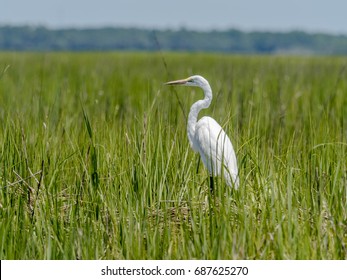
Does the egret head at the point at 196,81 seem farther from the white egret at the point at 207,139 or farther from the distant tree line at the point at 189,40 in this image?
the distant tree line at the point at 189,40

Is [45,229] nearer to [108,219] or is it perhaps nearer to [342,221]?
[108,219]

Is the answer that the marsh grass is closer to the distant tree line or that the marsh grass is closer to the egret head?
the egret head

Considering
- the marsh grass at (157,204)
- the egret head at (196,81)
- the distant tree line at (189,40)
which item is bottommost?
the distant tree line at (189,40)

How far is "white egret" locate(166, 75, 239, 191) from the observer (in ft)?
11.0

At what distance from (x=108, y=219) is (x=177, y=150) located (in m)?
0.70

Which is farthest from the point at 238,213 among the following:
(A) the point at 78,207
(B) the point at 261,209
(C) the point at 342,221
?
(A) the point at 78,207

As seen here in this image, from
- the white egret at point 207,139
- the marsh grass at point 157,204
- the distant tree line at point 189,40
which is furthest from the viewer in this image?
the distant tree line at point 189,40

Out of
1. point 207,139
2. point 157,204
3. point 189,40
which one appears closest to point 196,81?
point 207,139

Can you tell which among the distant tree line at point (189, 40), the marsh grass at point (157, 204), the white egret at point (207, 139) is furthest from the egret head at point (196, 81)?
the distant tree line at point (189, 40)

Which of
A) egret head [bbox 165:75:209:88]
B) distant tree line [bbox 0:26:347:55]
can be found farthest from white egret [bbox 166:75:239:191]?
distant tree line [bbox 0:26:347:55]

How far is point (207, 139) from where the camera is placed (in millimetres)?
3465

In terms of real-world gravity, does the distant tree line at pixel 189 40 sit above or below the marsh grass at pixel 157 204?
below

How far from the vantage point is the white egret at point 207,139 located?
11.0ft

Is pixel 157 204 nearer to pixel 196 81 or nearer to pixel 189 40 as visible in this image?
pixel 196 81
